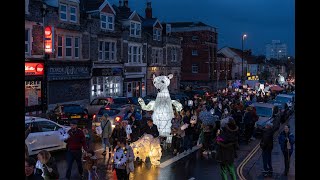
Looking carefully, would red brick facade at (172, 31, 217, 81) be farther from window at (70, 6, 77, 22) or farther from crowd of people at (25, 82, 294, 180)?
crowd of people at (25, 82, 294, 180)

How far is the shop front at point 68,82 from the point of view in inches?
1215

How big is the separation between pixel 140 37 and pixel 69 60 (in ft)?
42.4

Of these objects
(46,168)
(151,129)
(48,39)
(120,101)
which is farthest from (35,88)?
(46,168)

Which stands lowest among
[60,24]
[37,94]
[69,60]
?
[37,94]

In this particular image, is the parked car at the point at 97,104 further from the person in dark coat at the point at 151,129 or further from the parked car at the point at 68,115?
the person in dark coat at the point at 151,129

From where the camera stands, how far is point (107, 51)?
38.6m

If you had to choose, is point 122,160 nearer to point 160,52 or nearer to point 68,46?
point 68,46

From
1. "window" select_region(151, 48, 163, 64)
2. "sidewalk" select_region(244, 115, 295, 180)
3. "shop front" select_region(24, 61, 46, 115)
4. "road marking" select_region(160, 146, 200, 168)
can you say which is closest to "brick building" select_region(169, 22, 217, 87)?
"window" select_region(151, 48, 163, 64)

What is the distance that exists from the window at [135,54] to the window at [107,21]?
4.14 metres

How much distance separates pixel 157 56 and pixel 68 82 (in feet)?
57.6

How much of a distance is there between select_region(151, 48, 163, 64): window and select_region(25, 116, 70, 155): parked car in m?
32.8

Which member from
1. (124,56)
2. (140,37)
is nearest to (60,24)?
(124,56)
